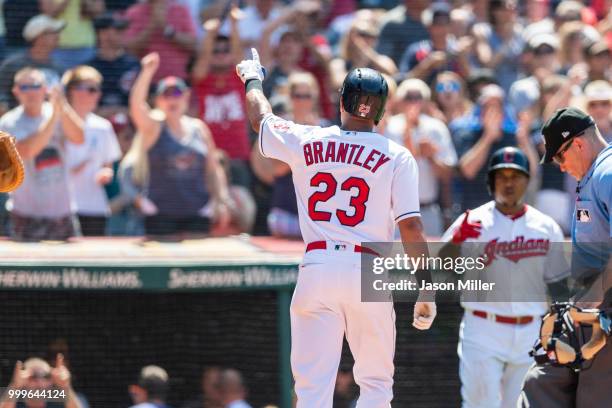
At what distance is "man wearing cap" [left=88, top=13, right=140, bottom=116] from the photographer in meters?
8.20

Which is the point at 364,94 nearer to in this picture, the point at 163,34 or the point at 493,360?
the point at 493,360

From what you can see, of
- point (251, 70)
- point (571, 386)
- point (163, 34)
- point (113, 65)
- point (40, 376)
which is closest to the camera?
point (571, 386)

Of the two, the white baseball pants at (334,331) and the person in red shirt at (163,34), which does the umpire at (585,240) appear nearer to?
the white baseball pants at (334,331)

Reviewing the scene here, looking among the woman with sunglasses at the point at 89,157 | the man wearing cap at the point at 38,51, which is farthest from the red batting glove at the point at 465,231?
the man wearing cap at the point at 38,51

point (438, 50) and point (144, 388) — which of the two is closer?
point (144, 388)

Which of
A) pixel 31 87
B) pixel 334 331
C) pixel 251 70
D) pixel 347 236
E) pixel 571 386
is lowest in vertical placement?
pixel 571 386

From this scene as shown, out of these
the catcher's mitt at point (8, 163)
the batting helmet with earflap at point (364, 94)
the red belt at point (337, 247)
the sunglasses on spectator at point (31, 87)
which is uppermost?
the sunglasses on spectator at point (31, 87)

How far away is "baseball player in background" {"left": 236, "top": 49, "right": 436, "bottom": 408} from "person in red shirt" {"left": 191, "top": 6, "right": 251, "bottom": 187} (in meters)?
3.39

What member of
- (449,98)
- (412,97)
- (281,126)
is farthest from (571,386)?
(449,98)

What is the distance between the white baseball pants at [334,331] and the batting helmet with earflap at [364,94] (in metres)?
0.62

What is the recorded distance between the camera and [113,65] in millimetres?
8273

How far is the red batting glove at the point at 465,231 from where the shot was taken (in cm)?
621

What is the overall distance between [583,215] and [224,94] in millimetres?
4053

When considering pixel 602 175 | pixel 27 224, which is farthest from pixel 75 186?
pixel 602 175
